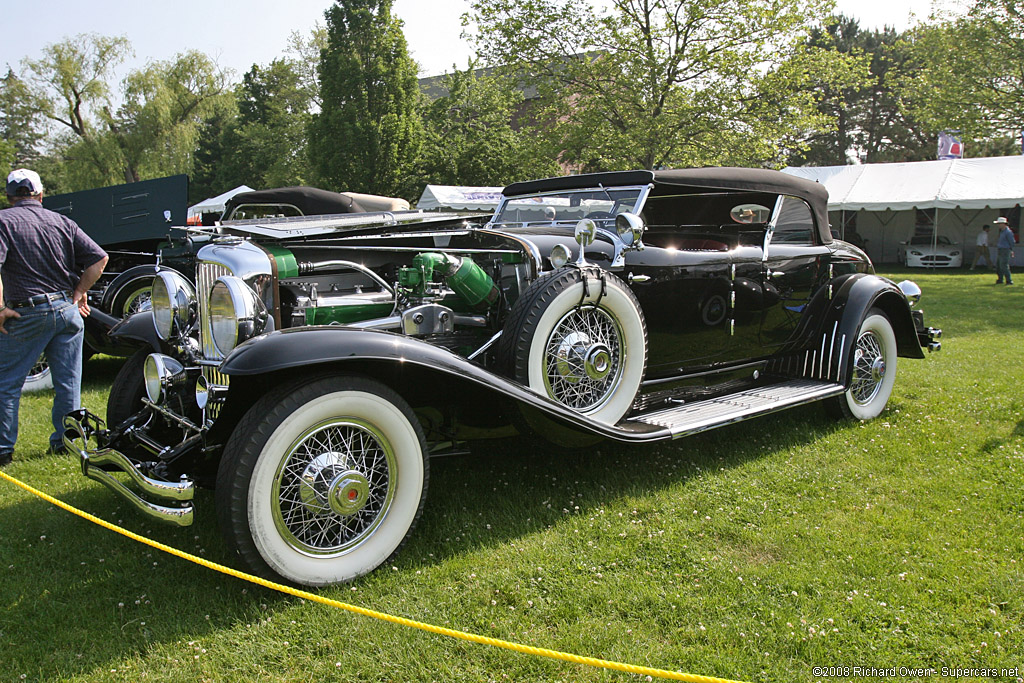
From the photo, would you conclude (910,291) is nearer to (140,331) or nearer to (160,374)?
(160,374)

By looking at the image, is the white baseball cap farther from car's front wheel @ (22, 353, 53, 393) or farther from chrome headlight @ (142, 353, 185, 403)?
car's front wheel @ (22, 353, 53, 393)

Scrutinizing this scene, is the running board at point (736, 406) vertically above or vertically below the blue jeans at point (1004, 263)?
below

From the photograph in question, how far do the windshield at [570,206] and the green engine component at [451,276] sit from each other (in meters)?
1.23

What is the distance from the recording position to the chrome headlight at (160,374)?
3.38 meters

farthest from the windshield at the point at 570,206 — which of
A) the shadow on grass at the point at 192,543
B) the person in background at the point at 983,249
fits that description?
the person in background at the point at 983,249

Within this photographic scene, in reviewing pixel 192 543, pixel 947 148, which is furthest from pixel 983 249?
pixel 192 543

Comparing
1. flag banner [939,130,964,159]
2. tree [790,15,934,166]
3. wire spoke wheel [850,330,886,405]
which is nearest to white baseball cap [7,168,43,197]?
wire spoke wheel [850,330,886,405]

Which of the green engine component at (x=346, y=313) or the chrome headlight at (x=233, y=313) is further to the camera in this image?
the green engine component at (x=346, y=313)

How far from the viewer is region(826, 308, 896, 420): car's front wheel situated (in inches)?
205

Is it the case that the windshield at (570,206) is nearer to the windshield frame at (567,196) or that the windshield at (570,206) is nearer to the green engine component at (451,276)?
the windshield frame at (567,196)

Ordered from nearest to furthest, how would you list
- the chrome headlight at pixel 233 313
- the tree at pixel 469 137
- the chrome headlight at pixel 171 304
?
the chrome headlight at pixel 233 313 < the chrome headlight at pixel 171 304 < the tree at pixel 469 137

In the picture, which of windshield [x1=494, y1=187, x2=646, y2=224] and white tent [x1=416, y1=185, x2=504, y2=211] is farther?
white tent [x1=416, y1=185, x2=504, y2=211]

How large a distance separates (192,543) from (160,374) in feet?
2.76

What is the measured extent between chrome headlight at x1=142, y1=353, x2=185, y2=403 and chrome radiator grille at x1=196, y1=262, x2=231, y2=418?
14cm
